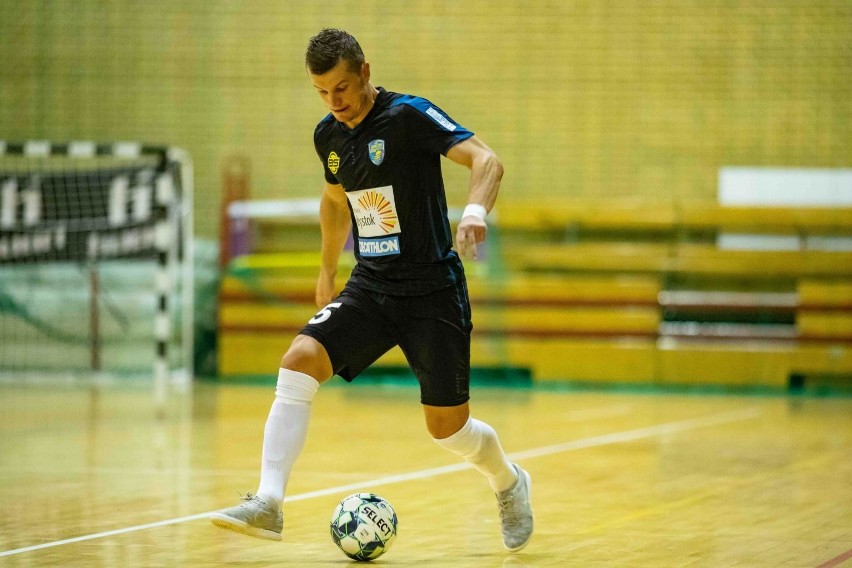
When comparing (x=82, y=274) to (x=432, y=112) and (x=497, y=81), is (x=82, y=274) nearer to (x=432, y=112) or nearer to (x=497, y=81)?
(x=497, y=81)

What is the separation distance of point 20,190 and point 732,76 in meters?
8.67

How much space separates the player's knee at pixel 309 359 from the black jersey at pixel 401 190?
1.10 feet

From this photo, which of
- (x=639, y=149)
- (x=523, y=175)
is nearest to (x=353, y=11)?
(x=523, y=175)

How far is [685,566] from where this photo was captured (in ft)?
14.7

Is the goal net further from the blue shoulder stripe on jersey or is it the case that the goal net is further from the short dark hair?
the short dark hair

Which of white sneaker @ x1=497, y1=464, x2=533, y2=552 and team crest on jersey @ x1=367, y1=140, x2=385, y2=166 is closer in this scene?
team crest on jersey @ x1=367, y1=140, x2=385, y2=166

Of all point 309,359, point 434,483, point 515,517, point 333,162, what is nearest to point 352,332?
point 309,359

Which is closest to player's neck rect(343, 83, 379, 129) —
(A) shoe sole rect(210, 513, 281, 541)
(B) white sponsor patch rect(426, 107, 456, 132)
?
(B) white sponsor patch rect(426, 107, 456, 132)

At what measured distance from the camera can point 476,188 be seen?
437cm

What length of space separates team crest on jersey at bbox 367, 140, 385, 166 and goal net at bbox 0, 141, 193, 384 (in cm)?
873

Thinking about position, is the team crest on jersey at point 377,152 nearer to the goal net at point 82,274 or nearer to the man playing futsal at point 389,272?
the man playing futsal at point 389,272

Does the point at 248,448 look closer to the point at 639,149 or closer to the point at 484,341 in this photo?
the point at 484,341

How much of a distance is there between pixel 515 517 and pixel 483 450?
0.29 metres

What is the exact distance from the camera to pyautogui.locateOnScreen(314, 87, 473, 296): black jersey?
4.68 meters
